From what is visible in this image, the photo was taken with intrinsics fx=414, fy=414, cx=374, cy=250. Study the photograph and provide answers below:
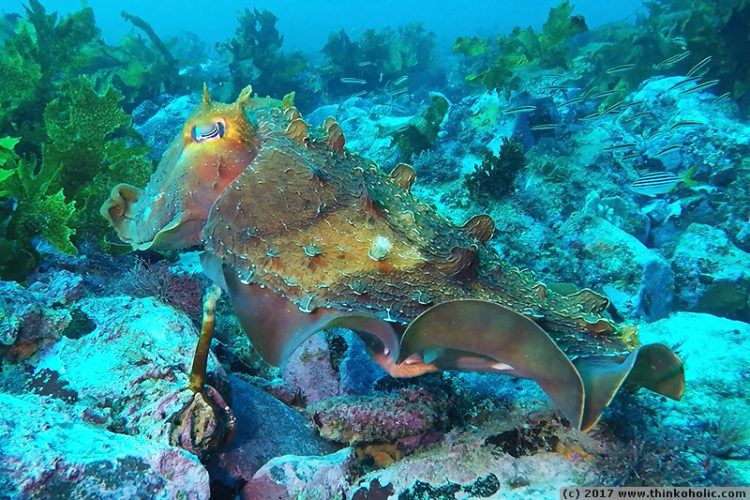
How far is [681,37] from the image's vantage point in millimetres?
12484

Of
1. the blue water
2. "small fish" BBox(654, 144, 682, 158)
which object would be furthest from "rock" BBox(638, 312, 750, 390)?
the blue water

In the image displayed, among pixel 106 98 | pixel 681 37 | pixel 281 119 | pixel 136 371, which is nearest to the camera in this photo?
pixel 136 371

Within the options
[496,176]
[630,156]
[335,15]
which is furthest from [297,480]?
[335,15]

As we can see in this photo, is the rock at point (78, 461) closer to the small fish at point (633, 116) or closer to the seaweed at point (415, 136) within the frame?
the seaweed at point (415, 136)

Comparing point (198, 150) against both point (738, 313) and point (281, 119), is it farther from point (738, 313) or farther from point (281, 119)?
point (738, 313)

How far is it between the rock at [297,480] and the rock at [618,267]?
16.1 ft

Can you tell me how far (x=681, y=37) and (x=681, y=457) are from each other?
14.4 metres

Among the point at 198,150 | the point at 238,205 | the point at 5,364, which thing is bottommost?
the point at 5,364

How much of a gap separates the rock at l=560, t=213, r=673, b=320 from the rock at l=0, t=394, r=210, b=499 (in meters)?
5.82

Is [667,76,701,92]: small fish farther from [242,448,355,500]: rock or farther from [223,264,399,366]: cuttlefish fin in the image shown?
[242,448,355,500]: rock

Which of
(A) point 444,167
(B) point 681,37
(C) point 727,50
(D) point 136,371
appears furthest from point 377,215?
(B) point 681,37

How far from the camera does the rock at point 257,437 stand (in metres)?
2.87

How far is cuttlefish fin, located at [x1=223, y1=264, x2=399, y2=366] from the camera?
7.90 feet

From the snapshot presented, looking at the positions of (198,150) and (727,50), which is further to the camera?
(727,50)
